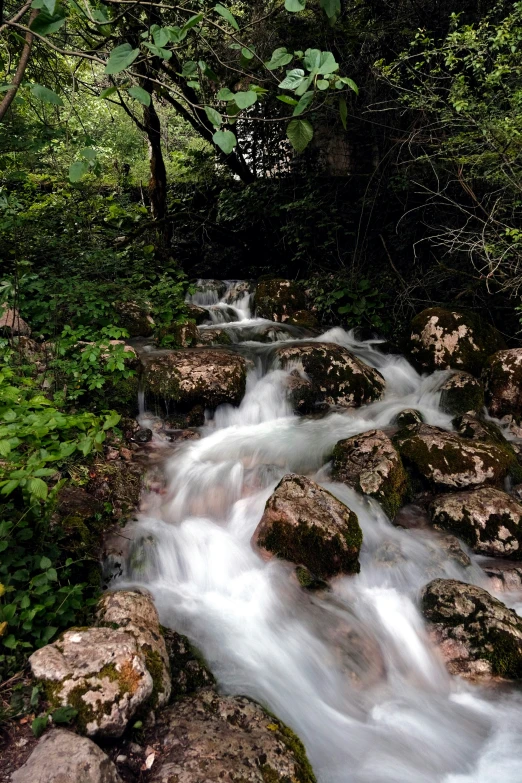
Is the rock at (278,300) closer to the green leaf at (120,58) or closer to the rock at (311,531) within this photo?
the rock at (311,531)

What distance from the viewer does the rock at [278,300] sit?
862 centimetres

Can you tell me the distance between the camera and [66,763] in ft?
5.44

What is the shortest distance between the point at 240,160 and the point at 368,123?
332 centimetres

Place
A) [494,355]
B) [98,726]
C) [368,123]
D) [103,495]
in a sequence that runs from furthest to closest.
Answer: [368,123] < [494,355] < [103,495] < [98,726]

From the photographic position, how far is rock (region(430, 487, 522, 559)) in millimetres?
3996

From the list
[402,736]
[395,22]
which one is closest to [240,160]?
[395,22]

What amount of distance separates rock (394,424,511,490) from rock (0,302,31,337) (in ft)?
15.2

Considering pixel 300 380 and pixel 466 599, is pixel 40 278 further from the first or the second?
pixel 466 599

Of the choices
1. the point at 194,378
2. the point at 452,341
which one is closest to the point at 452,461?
the point at 452,341

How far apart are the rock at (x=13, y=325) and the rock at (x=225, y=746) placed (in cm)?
459

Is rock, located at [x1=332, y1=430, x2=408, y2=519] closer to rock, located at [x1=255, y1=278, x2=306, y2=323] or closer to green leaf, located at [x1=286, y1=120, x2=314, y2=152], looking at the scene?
green leaf, located at [x1=286, y1=120, x2=314, y2=152]

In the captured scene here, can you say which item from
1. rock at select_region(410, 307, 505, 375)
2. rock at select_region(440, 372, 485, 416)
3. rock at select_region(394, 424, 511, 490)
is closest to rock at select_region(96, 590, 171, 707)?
rock at select_region(394, 424, 511, 490)

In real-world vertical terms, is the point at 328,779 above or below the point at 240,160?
below

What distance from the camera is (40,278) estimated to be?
667 centimetres
